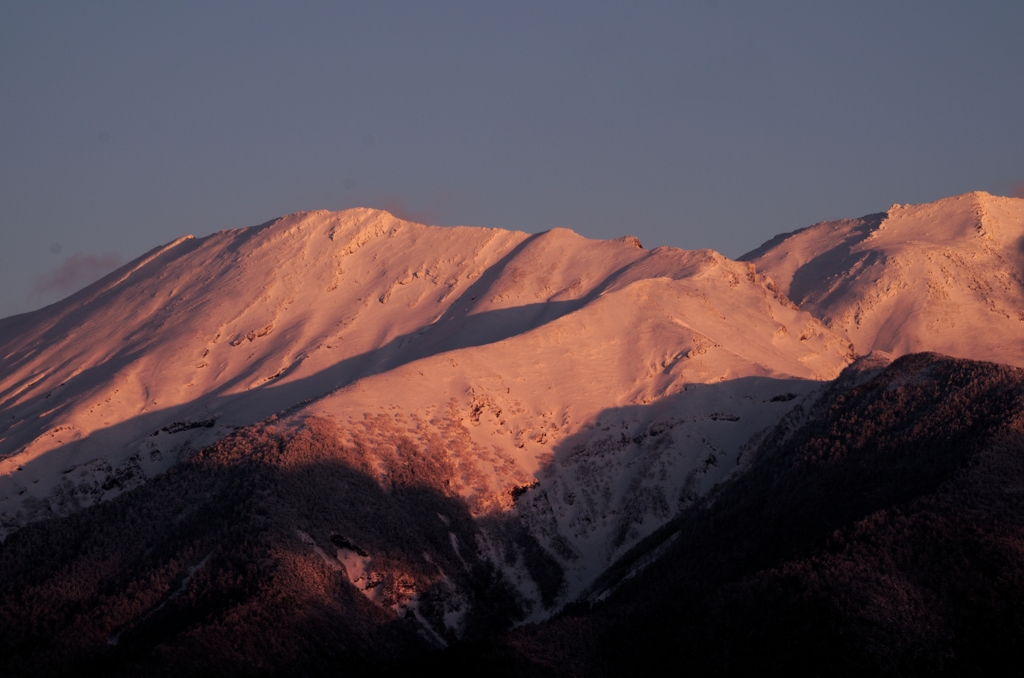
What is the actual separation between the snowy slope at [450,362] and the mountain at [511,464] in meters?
0.34

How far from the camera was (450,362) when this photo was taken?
93.2m

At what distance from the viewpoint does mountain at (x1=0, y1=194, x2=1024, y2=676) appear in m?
58.0

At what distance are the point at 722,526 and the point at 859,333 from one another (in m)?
60.1

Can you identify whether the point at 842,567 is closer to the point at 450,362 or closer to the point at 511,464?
the point at 511,464

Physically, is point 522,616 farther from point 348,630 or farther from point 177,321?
point 177,321

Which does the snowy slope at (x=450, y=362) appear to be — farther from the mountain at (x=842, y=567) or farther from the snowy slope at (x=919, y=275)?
the snowy slope at (x=919, y=275)

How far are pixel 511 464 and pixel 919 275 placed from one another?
66.1 meters

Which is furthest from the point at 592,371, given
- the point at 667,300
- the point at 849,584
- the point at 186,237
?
the point at 186,237

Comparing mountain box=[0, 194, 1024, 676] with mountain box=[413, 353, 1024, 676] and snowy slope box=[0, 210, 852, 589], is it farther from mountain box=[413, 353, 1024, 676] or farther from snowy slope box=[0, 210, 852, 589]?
snowy slope box=[0, 210, 852, 589]

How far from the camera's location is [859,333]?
12331 cm

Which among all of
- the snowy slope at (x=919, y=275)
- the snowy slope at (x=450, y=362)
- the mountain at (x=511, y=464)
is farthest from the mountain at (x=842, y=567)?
the snowy slope at (x=919, y=275)

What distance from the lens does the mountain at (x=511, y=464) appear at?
58.0 m

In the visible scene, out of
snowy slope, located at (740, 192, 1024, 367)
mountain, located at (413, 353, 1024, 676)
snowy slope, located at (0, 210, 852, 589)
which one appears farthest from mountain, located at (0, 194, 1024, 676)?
snowy slope, located at (740, 192, 1024, 367)

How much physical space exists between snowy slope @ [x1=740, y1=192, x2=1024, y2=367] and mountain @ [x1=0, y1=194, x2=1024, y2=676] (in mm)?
479
